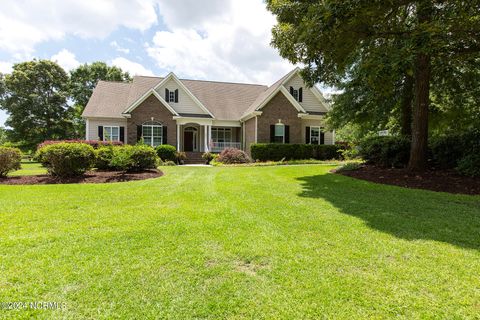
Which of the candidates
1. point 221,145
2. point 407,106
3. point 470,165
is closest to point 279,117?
point 221,145

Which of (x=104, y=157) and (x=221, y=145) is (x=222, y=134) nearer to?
(x=221, y=145)

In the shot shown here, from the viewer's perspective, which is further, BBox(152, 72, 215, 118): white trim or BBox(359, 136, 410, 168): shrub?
BBox(152, 72, 215, 118): white trim

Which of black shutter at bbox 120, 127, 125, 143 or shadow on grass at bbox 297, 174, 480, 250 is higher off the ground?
black shutter at bbox 120, 127, 125, 143

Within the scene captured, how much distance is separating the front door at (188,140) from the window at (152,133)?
3269 millimetres

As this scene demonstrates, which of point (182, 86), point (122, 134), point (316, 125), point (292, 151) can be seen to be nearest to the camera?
point (292, 151)

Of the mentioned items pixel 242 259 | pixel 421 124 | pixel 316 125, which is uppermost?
pixel 316 125

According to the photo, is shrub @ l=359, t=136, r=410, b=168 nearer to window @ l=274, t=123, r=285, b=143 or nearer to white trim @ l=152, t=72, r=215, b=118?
window @ l=274, t=123, r=285, b=143

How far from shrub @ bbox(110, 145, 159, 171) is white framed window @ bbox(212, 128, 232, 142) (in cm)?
1378

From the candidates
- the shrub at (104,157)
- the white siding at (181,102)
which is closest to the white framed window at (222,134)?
the white siding at (181,102)

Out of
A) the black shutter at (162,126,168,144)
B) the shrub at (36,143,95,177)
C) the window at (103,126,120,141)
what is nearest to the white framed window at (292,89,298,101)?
the black shutter at (162,126,168,144)

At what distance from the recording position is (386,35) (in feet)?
32.0

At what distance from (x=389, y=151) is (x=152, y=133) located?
53.8 ft

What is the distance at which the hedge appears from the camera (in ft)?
65.5

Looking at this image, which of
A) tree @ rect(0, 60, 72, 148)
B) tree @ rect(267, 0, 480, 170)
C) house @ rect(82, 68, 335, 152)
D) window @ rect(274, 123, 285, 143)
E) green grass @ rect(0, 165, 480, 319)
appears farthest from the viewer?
tree @ rect(0, 60, 72, 148)
